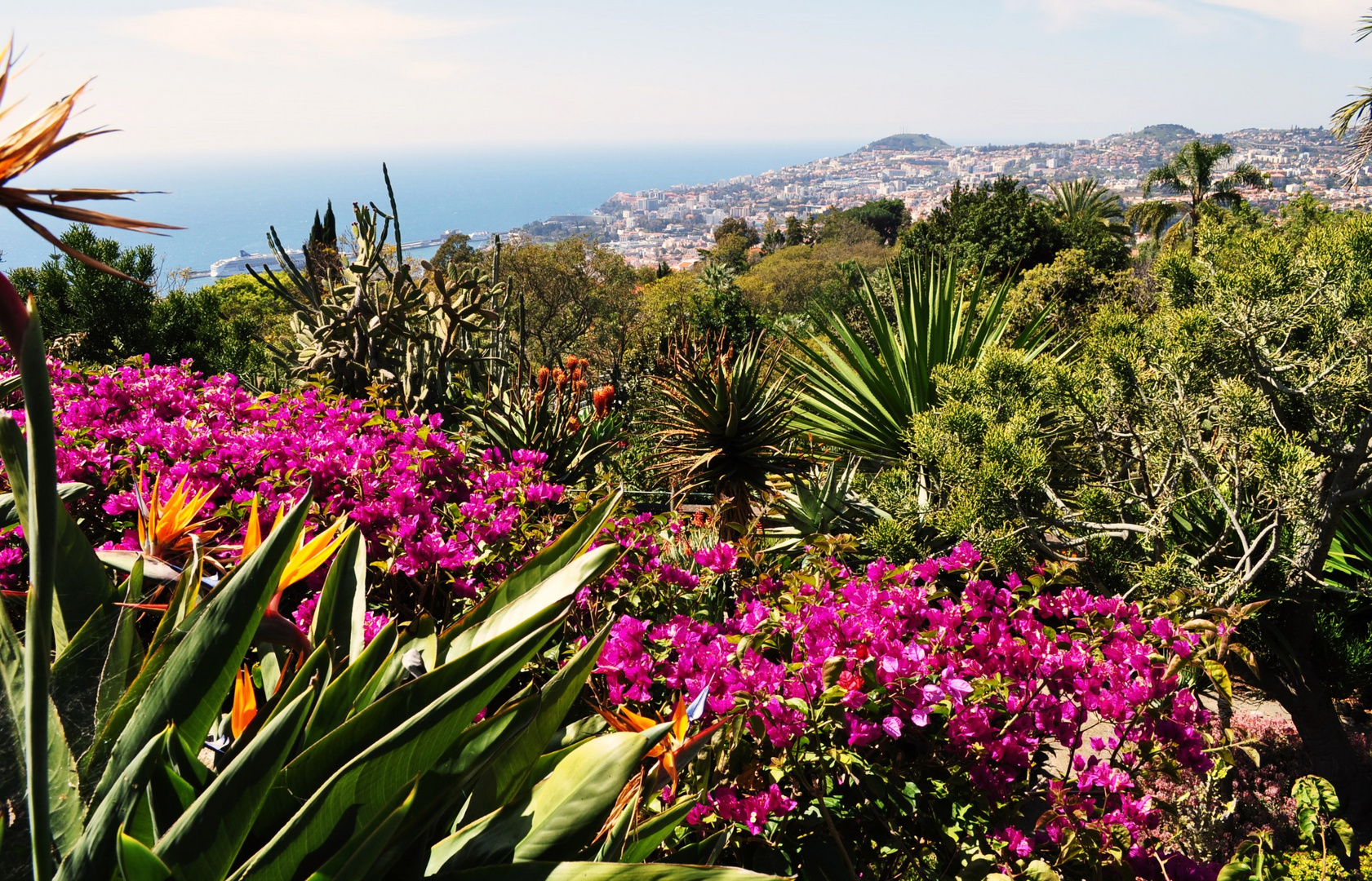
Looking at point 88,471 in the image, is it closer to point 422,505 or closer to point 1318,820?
point 422,505

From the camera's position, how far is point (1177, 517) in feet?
13.5

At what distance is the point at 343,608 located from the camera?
167 cm

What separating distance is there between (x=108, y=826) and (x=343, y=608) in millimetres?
653

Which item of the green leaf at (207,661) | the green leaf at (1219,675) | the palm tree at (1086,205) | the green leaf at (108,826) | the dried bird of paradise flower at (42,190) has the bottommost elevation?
the green leaf at (1219,675)

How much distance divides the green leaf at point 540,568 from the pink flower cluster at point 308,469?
74cm

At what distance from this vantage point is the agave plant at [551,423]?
5.12 meters

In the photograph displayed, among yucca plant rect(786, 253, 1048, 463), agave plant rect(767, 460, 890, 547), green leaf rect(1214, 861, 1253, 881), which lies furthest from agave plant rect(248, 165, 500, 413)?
green leaf rect(1214, 861, 1253, 881)

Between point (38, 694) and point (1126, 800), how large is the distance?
2185 mm

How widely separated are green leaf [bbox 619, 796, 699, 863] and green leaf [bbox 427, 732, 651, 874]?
10 centimetres

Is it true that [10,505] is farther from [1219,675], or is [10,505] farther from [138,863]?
[1219,675]

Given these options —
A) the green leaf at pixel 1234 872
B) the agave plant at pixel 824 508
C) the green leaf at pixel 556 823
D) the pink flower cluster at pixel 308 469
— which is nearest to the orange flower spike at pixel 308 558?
the green leaf at pixel 556 823

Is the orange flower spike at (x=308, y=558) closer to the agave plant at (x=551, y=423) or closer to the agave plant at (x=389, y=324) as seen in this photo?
the agave plant at (x=551, y=423)

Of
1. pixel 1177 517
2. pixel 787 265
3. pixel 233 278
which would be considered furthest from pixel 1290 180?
pixel 1177 517

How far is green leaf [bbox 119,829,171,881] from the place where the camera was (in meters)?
0.90
